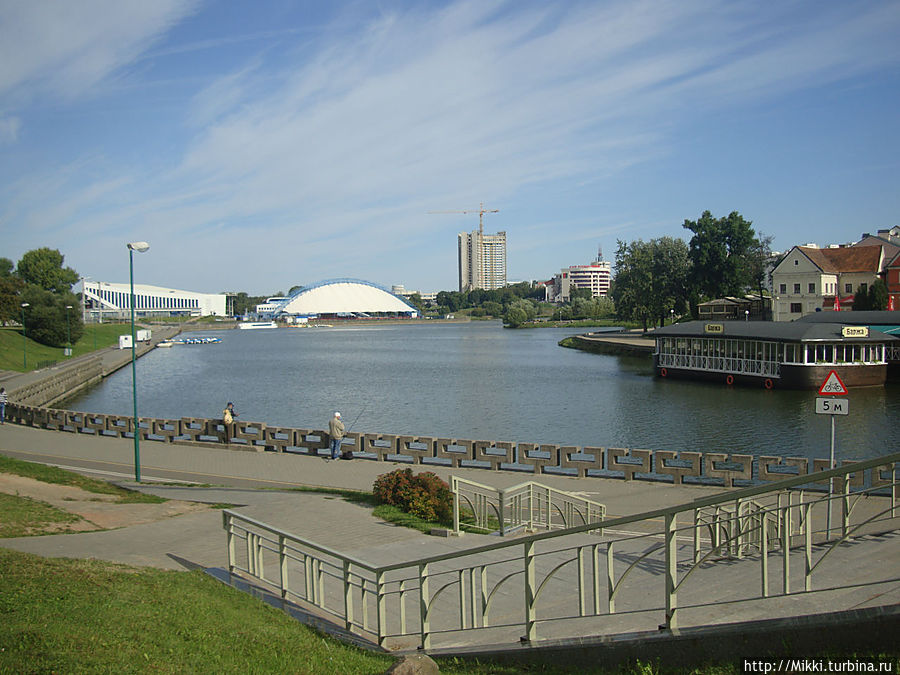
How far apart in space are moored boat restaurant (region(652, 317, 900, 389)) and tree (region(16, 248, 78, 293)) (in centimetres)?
10592

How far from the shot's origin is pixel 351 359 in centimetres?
7550

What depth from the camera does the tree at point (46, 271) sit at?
113m

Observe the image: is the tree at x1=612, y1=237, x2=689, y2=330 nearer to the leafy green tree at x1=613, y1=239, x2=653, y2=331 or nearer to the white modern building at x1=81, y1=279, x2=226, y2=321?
the leafy green tree at x1=613, y1=239, x2=653, y2=331

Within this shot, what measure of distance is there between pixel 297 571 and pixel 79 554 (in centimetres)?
292

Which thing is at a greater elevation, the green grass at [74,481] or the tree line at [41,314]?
the tree line at [41,314]

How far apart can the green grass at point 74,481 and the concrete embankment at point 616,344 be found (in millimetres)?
56047

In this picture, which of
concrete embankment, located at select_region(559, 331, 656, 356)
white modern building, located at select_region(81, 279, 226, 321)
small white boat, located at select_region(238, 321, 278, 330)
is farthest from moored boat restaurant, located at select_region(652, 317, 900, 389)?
small white boat, located at select_region(238, 321, 278, 330)

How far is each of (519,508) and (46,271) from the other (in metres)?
123

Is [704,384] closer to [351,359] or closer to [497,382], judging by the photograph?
[497,382]

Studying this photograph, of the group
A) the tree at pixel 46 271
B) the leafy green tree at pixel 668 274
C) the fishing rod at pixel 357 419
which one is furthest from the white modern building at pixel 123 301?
the fishing rod at pixel 357 419

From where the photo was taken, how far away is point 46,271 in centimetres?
11412

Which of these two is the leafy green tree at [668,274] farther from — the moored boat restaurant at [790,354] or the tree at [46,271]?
the tree at [46,271]

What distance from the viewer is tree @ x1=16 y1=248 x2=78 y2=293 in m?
113

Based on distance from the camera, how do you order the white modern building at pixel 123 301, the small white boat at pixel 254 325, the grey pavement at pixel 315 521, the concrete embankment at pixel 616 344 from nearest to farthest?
the grey pavement at pixel 315 521
the concrete embankment at pixel 616 344
the white modern building at pixel 123 301
the small white boat at pixel 254 325
